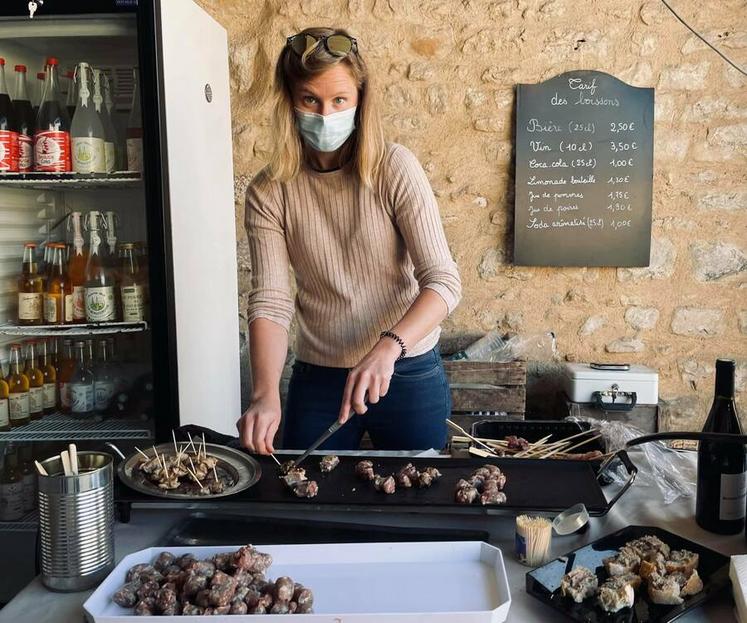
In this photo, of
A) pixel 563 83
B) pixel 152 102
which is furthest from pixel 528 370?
pixel 152 102

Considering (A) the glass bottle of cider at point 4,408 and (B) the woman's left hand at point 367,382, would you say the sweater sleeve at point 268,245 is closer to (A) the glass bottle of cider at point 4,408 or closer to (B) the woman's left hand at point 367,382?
(B) the woman's left hand at point 367,382

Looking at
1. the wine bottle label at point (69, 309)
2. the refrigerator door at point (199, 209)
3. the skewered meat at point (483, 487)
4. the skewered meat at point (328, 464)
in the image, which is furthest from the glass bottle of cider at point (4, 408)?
the skewered meat at point (483, 487)

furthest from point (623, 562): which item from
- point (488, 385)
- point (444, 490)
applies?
point (488, 385)

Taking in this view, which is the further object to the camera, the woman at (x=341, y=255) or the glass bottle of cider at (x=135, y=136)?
the glass bottle of cider at (x=135, y=136)

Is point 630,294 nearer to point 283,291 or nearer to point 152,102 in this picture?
point 283,291

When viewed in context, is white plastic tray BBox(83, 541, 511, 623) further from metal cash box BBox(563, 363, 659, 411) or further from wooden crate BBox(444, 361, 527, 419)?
metal cash box BBox(563, 363, 659, 411)

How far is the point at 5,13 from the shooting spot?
2.16 m

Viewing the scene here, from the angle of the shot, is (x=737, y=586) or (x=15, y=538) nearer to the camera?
(x=737, y=586)

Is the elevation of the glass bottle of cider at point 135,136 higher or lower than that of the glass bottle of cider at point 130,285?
higher

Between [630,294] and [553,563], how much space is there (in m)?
2.26

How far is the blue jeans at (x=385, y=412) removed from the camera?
1887 mm

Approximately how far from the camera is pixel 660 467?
1461 mm

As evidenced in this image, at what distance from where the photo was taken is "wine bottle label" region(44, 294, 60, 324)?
2359mm

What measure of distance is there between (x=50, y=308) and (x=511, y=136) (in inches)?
76.8
